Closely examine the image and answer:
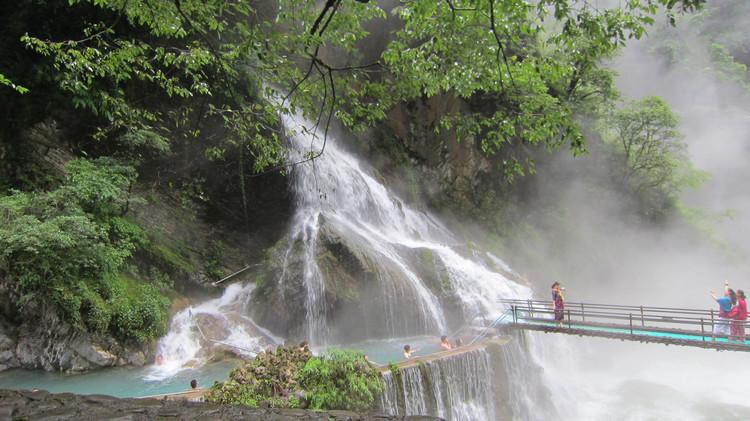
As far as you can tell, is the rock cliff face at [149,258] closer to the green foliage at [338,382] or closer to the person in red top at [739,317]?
the green foliage at [338,382]

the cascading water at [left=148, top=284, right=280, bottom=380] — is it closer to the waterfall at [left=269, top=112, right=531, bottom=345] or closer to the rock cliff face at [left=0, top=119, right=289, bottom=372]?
the rock cliff face at [left=0, top=119, right=289, bottom=372]

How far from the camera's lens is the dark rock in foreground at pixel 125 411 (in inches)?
142

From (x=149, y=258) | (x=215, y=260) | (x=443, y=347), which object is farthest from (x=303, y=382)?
(x=215, y=260)

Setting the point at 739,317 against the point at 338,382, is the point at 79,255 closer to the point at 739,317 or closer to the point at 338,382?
the point at 338,382

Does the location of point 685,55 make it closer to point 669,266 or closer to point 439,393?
point 669,266

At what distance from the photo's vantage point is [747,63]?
40.5 metres

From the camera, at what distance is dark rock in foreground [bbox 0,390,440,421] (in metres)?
3.62

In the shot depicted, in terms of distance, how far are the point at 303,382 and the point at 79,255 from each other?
580cm

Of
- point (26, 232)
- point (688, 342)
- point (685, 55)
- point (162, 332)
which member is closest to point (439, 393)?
point (688, 342)

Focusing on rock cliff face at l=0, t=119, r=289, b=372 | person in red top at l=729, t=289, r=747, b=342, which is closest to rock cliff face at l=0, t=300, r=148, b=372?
rock cliff face at l=0, t=119, r=289, b=372

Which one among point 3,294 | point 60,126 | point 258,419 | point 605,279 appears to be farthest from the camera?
point 605,279

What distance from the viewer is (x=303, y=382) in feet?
19.0

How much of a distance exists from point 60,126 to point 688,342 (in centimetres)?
1564

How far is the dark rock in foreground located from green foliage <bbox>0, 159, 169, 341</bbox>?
461cm
